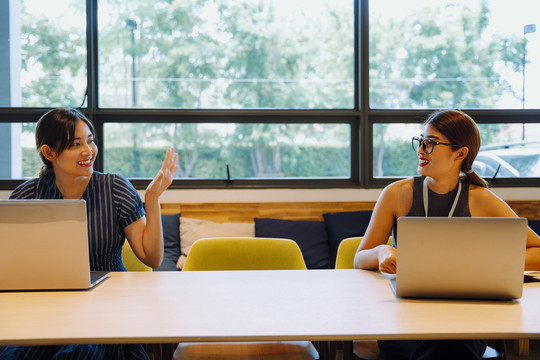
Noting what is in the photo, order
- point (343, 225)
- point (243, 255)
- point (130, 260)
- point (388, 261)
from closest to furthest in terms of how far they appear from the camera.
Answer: point (388, 261), point (243, 255), point (130, 260), point (343, 225)

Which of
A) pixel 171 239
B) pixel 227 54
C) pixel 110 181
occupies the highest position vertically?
pixel 227 54

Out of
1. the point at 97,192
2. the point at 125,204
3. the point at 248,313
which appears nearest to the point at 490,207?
the point at 248,313

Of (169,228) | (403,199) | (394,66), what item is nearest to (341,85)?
(394,66)

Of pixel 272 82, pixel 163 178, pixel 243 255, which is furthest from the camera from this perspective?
pixel 272 82

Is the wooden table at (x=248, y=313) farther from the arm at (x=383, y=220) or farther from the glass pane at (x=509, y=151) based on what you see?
the glass pane at (x=509, y=151)

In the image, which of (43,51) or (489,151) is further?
(489,151)

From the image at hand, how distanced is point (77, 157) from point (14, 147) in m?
2.27

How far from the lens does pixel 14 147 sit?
3.80m

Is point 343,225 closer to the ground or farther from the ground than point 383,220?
closer to the ground

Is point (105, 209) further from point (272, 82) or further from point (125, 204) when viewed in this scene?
point (272, 82)

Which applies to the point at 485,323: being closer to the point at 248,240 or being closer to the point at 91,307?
the point at 91,307

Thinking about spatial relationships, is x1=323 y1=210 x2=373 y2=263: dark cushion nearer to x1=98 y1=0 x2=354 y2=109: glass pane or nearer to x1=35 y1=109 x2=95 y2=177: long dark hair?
x1=98 y1=0 x2=354 y2=109: glass pane

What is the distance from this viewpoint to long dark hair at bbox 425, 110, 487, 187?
192 cm

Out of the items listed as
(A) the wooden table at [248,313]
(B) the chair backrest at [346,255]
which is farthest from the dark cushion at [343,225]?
(A) the wooden table at [248,313]
